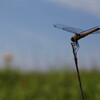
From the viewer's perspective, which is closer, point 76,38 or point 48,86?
point 76,38

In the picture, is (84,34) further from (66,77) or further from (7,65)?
(7,65)

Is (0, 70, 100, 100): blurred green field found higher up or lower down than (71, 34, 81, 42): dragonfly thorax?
higher up

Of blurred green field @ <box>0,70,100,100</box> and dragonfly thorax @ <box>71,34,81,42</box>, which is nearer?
dragonfly thorax @ <box>71,34,81,42</box>

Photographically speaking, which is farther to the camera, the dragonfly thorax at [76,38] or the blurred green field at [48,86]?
the blurred green field at [48,86]

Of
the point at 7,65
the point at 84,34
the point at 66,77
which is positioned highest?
the point at 7,65

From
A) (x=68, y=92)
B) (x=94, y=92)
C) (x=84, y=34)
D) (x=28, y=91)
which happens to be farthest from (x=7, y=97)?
(x=84, y=34)

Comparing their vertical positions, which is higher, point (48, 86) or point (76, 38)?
point (48, 86)

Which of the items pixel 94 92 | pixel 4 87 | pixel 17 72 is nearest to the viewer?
pixel 94 92

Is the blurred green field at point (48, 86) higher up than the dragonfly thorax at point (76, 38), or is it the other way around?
the blurred green field at point (48, 86)
